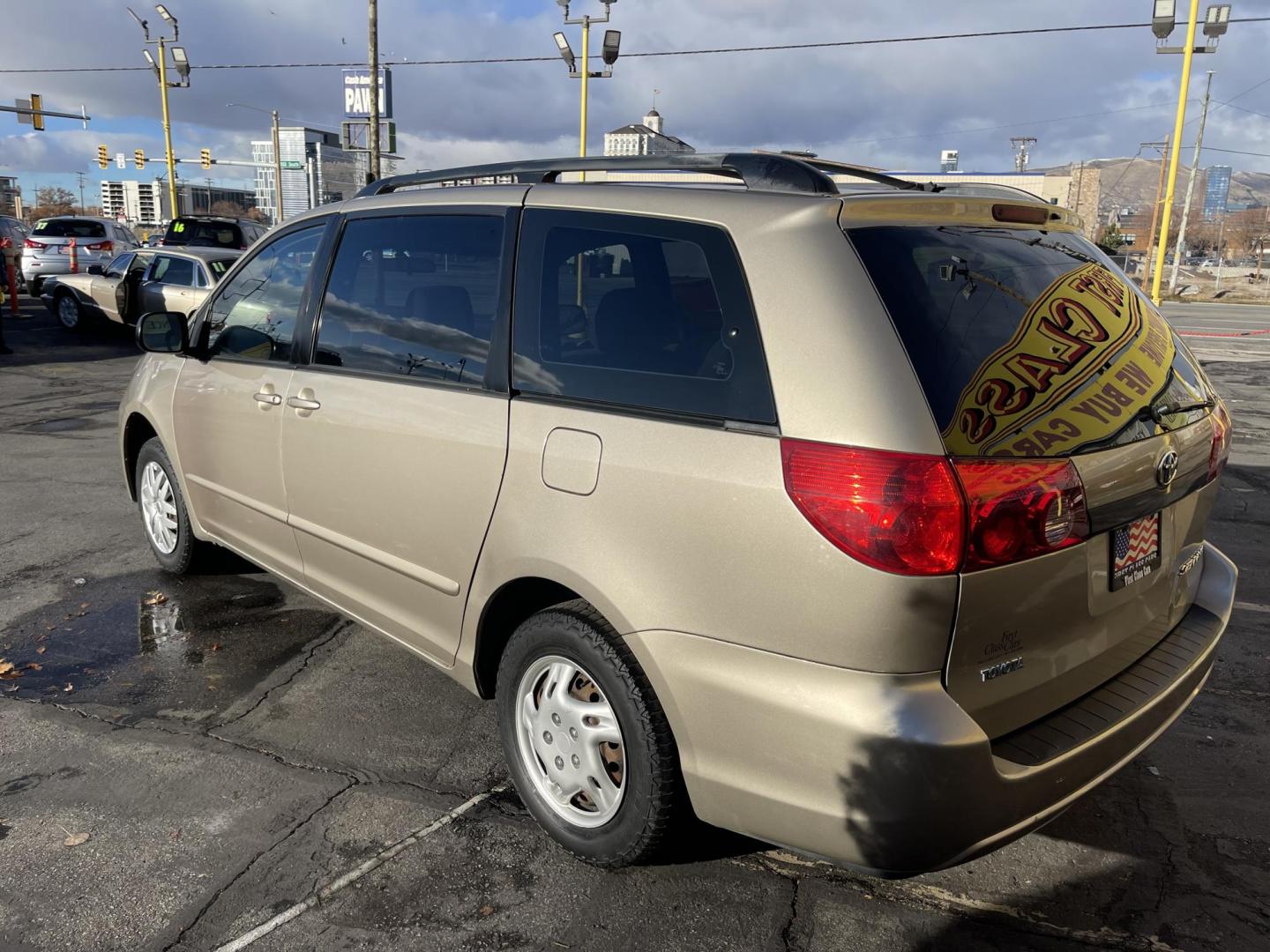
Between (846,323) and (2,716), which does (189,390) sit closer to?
(2,716)

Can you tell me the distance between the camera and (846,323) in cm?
219

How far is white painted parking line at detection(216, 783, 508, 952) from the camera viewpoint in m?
2.52

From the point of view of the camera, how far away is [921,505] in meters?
2.07

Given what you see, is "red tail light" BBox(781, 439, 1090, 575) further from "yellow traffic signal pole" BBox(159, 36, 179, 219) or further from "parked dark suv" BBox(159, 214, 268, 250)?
"yellow traffic signal pole" BBox(159, 36, 179, 219)

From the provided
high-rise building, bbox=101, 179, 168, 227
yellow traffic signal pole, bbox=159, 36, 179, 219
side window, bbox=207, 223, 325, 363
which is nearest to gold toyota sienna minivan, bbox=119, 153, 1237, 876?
side window, bbox=207, 223, 325, 363

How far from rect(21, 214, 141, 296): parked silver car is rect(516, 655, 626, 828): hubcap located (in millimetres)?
21857

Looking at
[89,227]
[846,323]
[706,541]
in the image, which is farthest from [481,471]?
[89,227]

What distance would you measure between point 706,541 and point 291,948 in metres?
1.50

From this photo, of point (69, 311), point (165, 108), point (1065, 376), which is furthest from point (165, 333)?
point (165, 108)

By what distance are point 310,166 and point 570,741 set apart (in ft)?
259

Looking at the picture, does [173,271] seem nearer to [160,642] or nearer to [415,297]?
[160,642]

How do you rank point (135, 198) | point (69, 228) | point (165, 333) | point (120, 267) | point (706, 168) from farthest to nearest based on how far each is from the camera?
point (135, 198) < point (69, 228) < point (120, 267) < point (165, 333) < point (706, 168)

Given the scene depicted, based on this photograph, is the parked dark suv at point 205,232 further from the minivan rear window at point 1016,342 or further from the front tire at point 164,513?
the minivan rear window at point 1016,342

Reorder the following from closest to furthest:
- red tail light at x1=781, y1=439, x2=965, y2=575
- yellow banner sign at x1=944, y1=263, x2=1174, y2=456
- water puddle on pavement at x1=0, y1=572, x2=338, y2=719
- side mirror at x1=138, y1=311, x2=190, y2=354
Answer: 1. red tail light at x1=781, y1=439, x2=965, y2=575
2. yellow banner sign at x1=944, y1=263, x2=1174, y2=456
3. water puddle on pavement at x1=0, y1=572, x2=338, y2=719
4. side mirror at x1=138, y1=311, x2=190, y2=354
